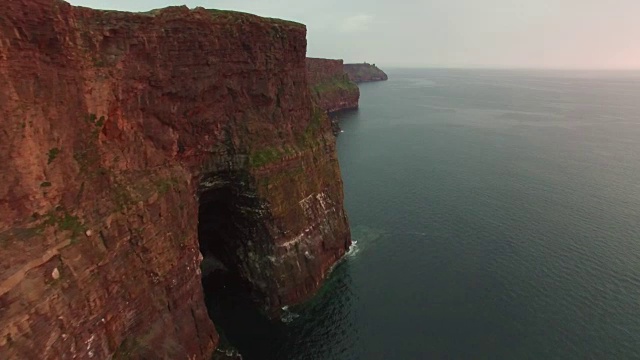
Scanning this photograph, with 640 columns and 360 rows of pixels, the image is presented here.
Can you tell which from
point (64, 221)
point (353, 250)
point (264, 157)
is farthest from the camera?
point (353, 250)

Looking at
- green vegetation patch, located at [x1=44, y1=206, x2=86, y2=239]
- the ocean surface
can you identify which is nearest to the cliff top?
green vegetation patch, located at [x1=44, y1=206, x2=86, y2=239]

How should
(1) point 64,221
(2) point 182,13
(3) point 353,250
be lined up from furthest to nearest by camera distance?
1. (3) point 353,250
2. (2) point 182,13
3. (1) point 64,221

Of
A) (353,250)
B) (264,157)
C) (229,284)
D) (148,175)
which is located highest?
(148,175)

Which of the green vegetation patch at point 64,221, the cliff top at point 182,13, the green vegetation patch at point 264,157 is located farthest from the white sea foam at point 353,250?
the green vegetation patch at point 64,221

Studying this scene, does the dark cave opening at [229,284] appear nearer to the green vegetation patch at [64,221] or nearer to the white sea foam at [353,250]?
the white sea foam at [353,250]

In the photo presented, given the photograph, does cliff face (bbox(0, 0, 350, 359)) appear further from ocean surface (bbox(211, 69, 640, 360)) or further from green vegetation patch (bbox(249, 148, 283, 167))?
ocean surface (bbox(211, 69, 640, 360))

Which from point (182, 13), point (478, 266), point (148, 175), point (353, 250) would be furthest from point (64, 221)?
point (478, 266)

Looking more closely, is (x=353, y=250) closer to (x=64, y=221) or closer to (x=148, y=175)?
(x=148, y=175)
